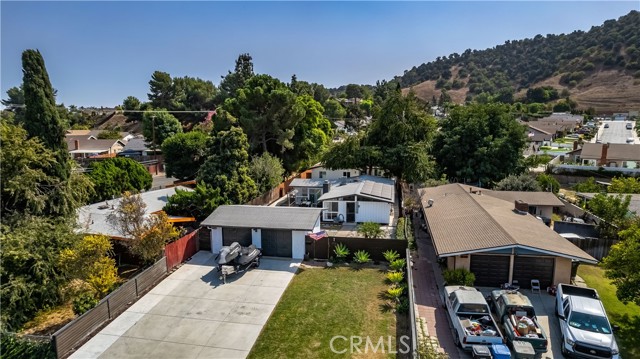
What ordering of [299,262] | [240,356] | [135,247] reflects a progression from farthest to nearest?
1. [299,262]
2. [135,247]
3. [240,356]

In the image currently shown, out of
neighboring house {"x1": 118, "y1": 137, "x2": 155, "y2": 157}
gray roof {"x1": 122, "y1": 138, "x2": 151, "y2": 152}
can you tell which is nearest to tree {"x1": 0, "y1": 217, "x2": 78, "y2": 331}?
neighboring house {"x1": 118, "y1": 137, "x2": 155, "y2": 157}

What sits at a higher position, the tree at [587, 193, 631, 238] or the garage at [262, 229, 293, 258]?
the tree at [587, 193, 631, 238]

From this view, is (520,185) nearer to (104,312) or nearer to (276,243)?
(276,243)

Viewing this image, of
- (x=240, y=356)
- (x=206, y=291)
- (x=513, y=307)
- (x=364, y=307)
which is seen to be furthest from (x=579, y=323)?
(x=206, y=291)

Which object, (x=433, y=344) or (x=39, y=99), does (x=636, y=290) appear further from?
(x=39, y=99)

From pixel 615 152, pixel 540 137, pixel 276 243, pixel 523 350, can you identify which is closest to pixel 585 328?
pixel 523 350

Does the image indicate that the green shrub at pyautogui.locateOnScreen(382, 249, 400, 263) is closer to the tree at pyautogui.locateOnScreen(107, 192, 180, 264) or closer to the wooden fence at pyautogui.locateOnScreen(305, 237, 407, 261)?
the wooden fence at pyautogui.locateOnScreen(305, 237, 407, 261)
